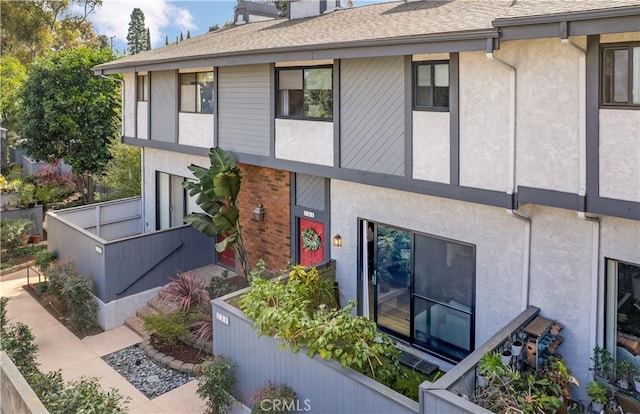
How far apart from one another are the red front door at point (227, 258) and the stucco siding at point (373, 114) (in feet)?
17.2

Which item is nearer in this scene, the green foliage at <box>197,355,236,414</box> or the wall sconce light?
the green foliage at <box>197,355,236,414</box>

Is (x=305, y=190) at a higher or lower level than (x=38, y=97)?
lower

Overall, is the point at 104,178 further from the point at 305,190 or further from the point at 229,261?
the point at 305,190

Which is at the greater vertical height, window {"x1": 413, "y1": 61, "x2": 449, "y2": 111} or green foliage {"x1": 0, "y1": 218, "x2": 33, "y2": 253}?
window {"x1": 413, "y1": 61, "x2": 449, "y2": 111}

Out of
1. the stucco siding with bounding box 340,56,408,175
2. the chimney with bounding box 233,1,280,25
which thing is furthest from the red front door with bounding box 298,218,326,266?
the chimney with bounding box 233,1,280,25

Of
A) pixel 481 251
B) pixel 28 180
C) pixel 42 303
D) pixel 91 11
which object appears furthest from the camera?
pixel 91 11

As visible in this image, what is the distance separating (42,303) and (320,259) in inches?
305

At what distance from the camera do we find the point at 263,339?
25.1 feet

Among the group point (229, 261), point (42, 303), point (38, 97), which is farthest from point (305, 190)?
point (38, 97)

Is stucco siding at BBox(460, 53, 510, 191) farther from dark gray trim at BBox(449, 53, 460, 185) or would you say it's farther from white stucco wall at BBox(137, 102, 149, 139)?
white stucco wall at BBox(137, 102, 149, 139)

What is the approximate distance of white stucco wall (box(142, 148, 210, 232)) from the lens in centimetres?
1457

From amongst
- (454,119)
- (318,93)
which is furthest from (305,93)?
(454,119)

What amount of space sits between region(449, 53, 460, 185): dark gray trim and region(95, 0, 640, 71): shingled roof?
59 centimetres

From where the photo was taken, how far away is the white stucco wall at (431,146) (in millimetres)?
8055
